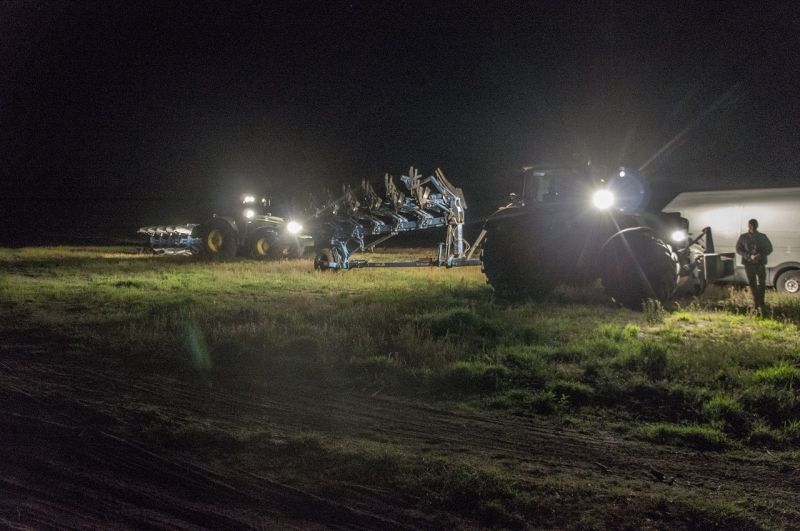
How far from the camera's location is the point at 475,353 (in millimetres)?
8133

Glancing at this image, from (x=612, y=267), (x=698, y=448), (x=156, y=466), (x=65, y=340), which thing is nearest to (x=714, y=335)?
(x=612, y=267)

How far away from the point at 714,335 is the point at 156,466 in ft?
26.6

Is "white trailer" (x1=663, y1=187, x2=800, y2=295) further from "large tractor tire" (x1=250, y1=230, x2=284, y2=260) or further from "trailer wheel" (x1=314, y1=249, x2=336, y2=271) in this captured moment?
"large tractor tire" (x1=250, y1=230, x2=284, y2=260)

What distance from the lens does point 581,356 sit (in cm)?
792

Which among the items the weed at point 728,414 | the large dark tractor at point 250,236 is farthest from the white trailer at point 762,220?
the large dark tractor at point 250,236

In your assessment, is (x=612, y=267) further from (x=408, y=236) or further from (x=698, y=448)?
(x=408, y=236)

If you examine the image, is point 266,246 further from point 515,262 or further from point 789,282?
point 789,282

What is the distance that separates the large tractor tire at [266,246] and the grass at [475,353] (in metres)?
8.53

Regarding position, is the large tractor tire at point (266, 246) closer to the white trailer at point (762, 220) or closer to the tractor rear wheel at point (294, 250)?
the tractor rear wheel at point (294, 250)

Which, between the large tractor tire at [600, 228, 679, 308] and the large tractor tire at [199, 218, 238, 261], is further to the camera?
the large tractor tire at [199, 218, 238, 261]

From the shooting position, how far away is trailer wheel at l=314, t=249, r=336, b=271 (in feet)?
60.7

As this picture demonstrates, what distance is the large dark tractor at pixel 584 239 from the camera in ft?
35.5

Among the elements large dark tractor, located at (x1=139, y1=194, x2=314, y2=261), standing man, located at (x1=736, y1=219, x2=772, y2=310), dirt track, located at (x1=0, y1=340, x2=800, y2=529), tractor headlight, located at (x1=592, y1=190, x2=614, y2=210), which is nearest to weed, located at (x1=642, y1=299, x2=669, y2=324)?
standing man, located at (x1=736, y1=219, x2=772, y2=310)

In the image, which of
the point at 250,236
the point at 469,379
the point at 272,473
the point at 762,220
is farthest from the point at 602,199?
the point at 250,236
